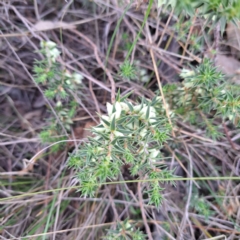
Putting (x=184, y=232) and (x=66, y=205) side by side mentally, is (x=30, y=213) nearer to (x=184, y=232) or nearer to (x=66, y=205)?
(x=66, y=205)

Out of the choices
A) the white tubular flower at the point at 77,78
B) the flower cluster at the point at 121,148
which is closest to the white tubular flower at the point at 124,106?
the flower cluster at the point at 121,148

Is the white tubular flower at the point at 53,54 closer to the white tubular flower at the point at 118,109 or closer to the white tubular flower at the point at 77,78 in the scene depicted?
the white tubular flower at the point at 77,78

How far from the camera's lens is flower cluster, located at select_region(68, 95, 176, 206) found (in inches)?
50.3

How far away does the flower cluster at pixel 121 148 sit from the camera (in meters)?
1.28

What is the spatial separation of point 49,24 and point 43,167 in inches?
35.4

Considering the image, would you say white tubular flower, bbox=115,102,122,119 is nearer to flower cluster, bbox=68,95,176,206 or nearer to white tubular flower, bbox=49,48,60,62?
flower cluster, bbox=68,95,176,206

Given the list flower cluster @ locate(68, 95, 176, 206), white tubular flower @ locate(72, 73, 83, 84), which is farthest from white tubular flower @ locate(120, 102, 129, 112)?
white tubular flower @ locate(72, 73, 83, 84)

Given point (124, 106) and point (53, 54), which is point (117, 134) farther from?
point (53, 54)

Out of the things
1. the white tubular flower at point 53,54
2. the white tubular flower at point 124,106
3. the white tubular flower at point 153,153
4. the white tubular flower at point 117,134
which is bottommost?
the white tubular flower at point 153,153

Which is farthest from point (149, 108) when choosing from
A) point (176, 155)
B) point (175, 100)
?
point (176, 155)

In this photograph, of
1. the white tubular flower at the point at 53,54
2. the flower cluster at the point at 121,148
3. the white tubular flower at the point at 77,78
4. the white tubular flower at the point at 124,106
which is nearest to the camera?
the flower cluster at the point at 121,148

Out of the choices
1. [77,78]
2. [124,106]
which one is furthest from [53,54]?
[124,106]

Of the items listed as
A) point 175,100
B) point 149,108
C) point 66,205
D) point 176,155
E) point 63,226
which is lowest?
point 63,226

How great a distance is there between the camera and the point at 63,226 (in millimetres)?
1913
